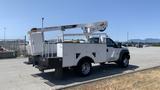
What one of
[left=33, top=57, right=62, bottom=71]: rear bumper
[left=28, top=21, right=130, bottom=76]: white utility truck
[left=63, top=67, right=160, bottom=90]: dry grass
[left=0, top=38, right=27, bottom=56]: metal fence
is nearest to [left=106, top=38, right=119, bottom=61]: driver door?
[left=28, top=21, right=130, bottom=76]: white utility truck

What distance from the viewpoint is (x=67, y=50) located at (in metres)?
9.52

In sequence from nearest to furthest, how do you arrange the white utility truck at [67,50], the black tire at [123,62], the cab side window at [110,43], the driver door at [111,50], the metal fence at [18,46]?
the white utility truck at [67,50]
the driver door at [111,50]
the cab side window at [110,43]
the black tire at [123,62]
the metal fence at [18,46]

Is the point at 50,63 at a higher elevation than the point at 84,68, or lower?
higher

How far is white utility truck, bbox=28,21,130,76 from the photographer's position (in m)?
9.40

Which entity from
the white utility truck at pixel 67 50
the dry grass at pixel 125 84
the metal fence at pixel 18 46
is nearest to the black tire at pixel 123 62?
the white utility truck at pixel 67 50

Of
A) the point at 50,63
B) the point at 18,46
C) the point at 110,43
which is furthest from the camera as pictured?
the point at 18,46

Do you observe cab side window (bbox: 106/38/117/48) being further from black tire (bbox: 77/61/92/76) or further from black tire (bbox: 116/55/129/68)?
black tire (bbox: 77/61/92/76)

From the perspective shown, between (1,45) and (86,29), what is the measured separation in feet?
52.6

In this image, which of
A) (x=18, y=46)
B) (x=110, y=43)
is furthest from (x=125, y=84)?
(x=18, y=46)

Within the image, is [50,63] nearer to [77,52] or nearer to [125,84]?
[77,52]

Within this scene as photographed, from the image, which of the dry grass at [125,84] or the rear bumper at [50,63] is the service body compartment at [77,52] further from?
the dry grass at [125,84]

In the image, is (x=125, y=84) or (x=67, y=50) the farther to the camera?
(x=67, y=50)

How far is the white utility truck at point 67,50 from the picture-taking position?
9.40m

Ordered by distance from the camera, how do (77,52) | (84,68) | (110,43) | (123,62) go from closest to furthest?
(77,52) → (84,68) → (110,43) → (123,62)
